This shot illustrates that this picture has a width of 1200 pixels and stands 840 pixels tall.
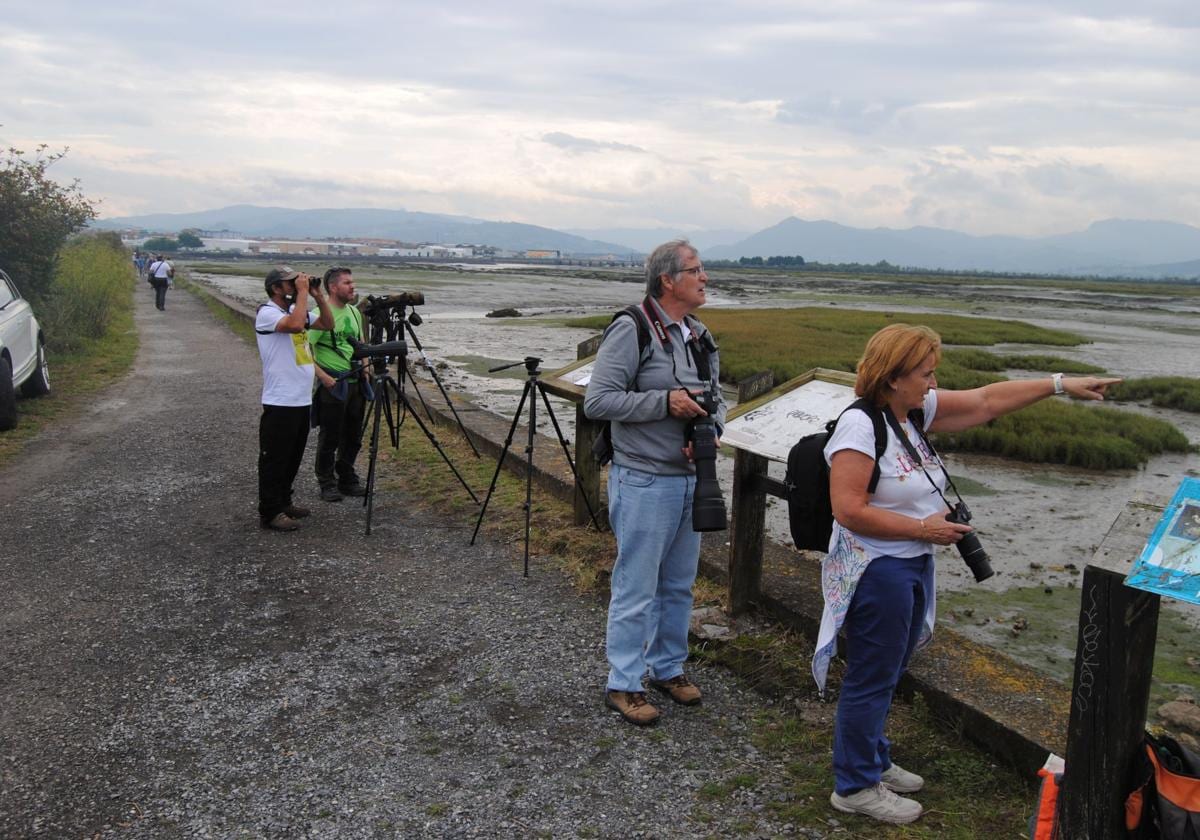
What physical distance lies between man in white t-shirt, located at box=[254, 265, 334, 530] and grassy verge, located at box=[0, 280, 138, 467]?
355 cm

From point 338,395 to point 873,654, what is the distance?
5016 millimetres

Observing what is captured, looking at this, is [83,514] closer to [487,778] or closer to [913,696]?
[487,778]

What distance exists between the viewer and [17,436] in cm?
960

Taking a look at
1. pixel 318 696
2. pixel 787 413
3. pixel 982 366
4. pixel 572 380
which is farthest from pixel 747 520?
pixel 982 366

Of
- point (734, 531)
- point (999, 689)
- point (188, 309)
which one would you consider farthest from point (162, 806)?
point (188, 309)

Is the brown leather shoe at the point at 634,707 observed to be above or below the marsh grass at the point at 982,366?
below

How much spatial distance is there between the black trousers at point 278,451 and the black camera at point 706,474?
3637 millimetres

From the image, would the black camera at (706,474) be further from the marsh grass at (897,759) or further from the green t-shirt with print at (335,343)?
the green t-shirt with print at (335,343)

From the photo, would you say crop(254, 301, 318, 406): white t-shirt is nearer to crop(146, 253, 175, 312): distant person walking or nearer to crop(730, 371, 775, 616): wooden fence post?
crop(730, 371, 775, 616): wooden fence post

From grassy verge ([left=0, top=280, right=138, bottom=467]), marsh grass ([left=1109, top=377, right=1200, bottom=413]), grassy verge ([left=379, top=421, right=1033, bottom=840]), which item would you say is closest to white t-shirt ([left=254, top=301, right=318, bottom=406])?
grassy verge ([left=379, top=421, right=1033, bottom=840])

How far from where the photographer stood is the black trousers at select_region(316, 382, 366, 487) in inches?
290

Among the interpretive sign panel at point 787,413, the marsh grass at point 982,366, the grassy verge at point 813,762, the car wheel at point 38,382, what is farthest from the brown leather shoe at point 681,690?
the car wheel at point 38,382

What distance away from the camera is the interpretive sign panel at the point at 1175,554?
2.32 metres

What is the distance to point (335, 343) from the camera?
727cm
